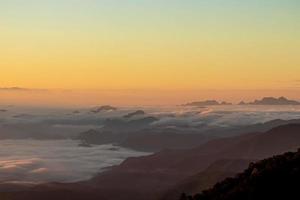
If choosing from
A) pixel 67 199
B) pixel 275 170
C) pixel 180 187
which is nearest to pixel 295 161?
pixel 275 170

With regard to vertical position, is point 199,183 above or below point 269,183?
below

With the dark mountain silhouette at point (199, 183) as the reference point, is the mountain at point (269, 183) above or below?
above

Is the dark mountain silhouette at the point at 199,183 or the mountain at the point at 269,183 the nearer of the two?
the mountain at the point at 269,183

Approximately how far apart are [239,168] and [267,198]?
15761cm

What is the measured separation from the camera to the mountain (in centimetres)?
4370

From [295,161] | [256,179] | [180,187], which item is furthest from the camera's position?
[180,187]

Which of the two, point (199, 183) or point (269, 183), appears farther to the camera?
point (199, 183)

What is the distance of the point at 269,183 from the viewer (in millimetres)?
45281

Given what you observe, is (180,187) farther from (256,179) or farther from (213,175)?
(256,179)

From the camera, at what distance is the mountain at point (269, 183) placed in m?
43.7

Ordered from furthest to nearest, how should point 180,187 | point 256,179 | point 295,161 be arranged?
point 180,187 < point 295,161 < point 256,179

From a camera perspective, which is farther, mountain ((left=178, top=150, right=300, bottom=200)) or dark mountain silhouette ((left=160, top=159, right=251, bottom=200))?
dark mountain silhouette ((left=160, top=159, right=251, bottom=200))

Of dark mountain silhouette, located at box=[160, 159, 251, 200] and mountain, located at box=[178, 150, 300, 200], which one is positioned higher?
mountain, located at box=[178, 150, 300, 200]

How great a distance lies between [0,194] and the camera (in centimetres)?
19788
